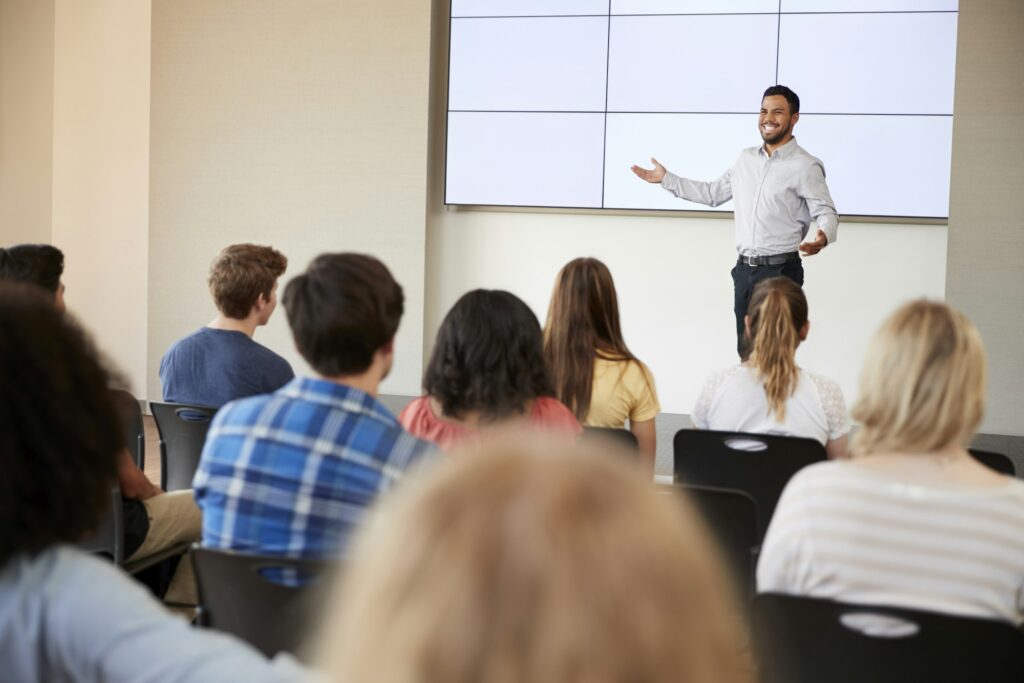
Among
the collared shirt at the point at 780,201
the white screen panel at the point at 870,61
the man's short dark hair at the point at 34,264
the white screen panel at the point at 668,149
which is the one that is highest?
the white screen panel at the point at 870,61

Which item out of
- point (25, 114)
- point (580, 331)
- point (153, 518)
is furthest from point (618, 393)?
point (25, 114)

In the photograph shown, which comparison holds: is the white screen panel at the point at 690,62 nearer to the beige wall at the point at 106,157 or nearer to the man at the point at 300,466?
the beige wall at the point at 106,157

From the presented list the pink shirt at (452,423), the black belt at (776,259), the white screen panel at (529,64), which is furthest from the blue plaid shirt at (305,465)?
the white screen panel at (529,64)

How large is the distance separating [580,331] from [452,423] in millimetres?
986

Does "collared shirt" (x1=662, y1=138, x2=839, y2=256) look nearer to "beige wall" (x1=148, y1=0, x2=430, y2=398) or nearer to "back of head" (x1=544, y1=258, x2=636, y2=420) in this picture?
"beige wall" (x1=148, y1=0, x2=430, y2=398)

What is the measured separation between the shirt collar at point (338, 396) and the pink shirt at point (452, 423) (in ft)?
2.02

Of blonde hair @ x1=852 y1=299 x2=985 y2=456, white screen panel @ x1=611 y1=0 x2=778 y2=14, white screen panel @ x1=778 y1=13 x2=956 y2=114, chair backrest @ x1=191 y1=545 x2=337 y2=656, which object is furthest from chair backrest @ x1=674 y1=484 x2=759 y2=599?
white screen panel @ x1=611 y1=0 x2=778 y2=14

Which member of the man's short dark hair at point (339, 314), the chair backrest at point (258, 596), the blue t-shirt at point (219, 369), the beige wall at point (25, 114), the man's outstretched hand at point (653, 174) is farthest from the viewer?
the beige wall at point (25, 114)

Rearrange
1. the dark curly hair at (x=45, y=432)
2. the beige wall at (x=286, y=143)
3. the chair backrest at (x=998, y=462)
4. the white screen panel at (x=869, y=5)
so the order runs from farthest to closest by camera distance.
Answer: the beige wall at (x=286, y=143)
the white screen panel at (x=869, y=5)
the chair backrest at (x=998, y=462)
the dark curly hair at (x=45, y=432)

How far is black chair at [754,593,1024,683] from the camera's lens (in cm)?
157

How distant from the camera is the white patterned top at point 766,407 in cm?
342

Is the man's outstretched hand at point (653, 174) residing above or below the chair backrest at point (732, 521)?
above

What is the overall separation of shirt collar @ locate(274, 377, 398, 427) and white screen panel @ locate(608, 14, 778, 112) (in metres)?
5.57

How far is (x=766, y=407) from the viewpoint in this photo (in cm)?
343
